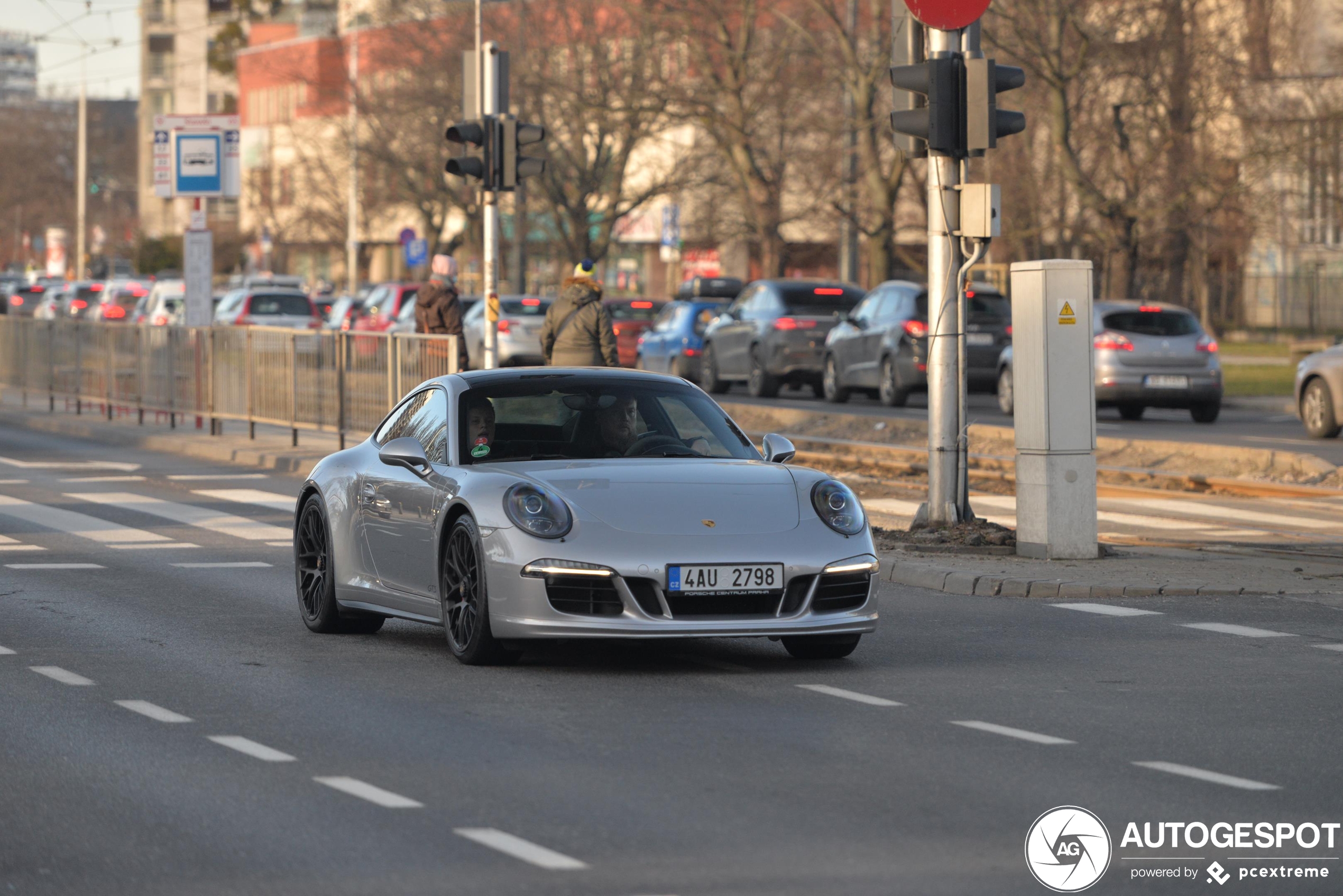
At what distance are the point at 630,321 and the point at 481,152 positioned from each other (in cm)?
1933

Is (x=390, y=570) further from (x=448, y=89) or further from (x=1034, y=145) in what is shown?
(x=448, y=89)

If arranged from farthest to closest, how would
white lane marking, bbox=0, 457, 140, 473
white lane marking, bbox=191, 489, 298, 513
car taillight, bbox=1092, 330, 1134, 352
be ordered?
car taillight, bbox=1092, 330, 1134, 352, white lane marking, bbox=0, 457, 140, 473, white lane marking, bbox=191, 489, 298, 513

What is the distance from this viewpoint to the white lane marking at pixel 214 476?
2108cm

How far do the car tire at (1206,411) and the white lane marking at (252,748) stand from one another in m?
22.2

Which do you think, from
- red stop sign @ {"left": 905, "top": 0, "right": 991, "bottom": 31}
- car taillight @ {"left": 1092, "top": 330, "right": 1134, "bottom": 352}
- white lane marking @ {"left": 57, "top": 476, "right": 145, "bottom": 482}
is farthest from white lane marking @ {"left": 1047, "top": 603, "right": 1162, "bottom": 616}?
car taillight @ {"left": 1092, "top": 330, "right": 1134, "bottom": 352}

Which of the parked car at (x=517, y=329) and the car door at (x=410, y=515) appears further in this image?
the parked car at (x=517, y=329)

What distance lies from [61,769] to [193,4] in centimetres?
13618

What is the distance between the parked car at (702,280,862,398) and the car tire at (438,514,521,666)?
24.0m

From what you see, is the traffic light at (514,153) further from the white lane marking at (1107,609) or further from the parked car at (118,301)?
the parked car at (118,301)

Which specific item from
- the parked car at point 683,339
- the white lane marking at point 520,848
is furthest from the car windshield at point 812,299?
the white lane marking at point 520,848

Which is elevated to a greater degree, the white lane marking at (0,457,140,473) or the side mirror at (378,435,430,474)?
the side mirror at (378,435,430,474)

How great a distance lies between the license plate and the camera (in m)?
8.92

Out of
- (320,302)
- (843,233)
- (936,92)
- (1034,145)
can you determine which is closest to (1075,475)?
(936,92)

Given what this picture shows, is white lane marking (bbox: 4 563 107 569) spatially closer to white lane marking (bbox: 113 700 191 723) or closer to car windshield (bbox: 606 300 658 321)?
white lane marking (bbox: 113 700 191 723)
